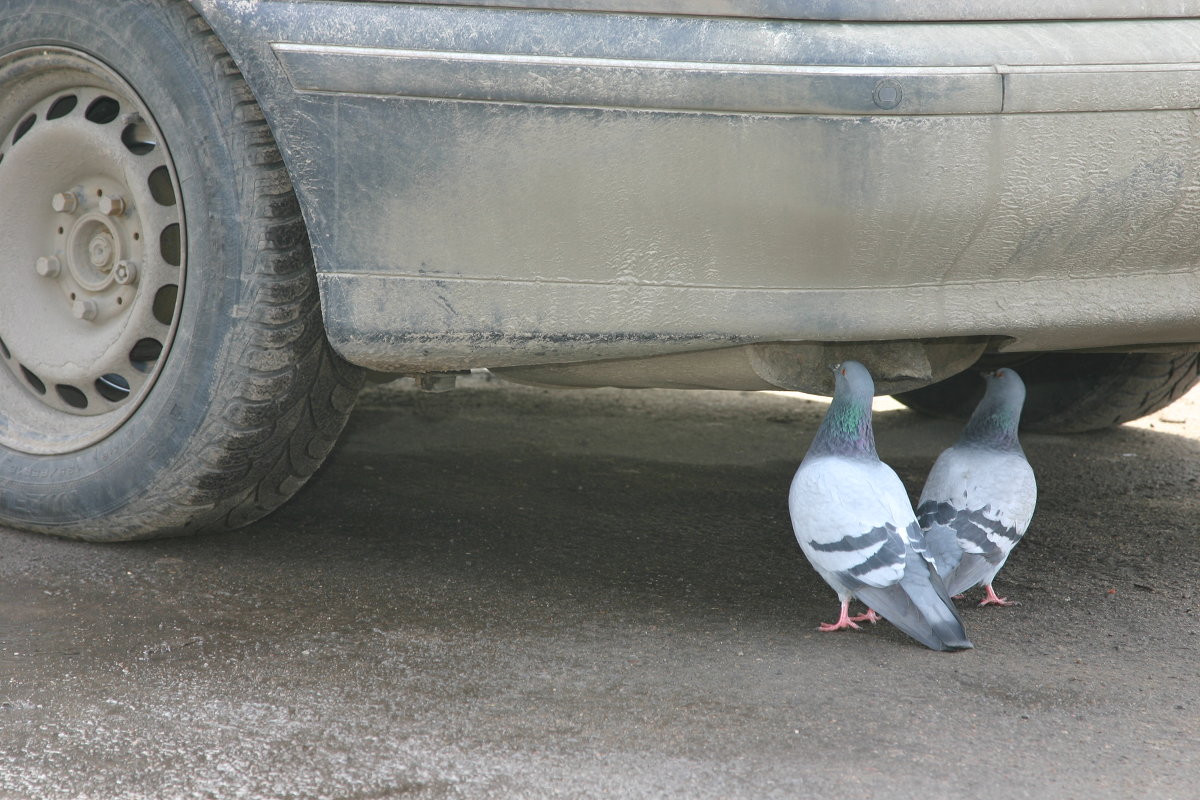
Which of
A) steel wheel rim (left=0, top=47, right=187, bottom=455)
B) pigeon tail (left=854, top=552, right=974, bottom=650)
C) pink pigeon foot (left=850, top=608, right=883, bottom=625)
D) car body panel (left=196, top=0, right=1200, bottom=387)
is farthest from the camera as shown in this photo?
steel wheel rim (left=0, top=47, right=187, bottom=455)

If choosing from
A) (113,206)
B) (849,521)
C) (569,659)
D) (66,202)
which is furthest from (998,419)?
(66,202)

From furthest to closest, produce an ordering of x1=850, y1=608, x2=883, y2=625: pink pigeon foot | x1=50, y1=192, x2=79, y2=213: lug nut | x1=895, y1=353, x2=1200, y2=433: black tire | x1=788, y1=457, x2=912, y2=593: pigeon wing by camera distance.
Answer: x1=895, y1=353, x2=1200, y2=433: black tire → x1=50, y1=192, x2=79, y2=213: lug nut → x1=850, y1=608, x2=883, y2=625: pink pigeon foot → x1=788, y1=457, x2=912, y2=593: pigeon wing

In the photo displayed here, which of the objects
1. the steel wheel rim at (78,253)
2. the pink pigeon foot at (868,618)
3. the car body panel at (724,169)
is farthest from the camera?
the steel wheel rim at (78,253)

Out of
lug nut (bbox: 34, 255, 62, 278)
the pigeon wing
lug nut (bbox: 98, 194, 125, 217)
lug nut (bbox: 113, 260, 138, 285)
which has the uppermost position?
lug nut (bbox: 98, 194, 125, 217)

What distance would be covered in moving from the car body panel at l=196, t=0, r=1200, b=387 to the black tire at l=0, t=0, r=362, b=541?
20cm

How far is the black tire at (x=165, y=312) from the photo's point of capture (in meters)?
2.47

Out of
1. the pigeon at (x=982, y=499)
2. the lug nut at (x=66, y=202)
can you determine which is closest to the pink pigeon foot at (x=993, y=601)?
the pigeon at (x=982, y=499)

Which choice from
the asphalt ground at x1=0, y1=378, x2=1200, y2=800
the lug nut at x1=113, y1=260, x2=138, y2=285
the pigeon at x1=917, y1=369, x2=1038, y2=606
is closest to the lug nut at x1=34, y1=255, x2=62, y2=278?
the lug nut at x1=113, y1=260, x2=138, y2=285

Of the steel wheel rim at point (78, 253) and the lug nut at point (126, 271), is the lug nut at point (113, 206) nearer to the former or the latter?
the steel wheel rim at point (78, 253)

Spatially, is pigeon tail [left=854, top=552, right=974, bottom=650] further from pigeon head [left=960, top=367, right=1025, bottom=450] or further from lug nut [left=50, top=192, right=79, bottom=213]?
lug nut [left=50, top=192, right=79, bottom=213]

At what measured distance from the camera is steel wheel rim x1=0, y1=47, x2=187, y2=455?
106 inches

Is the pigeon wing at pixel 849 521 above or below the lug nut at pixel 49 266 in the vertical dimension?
below

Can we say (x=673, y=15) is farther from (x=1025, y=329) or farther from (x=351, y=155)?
(x=1025, y=329)

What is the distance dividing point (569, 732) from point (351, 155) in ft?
3.73
